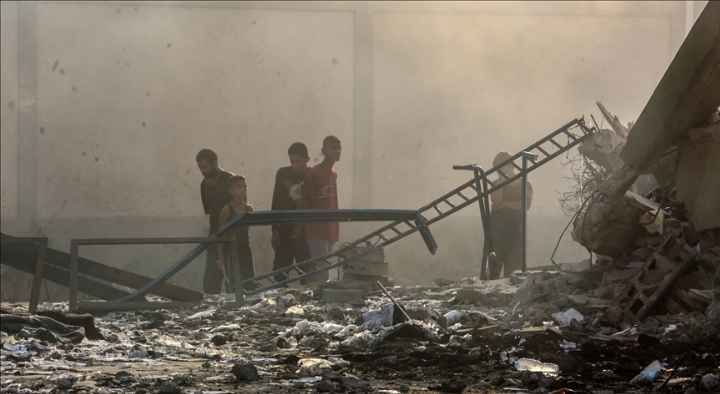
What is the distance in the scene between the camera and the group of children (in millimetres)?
8508

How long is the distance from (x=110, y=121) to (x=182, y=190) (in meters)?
1.38

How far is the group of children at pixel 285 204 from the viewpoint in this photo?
8.51m

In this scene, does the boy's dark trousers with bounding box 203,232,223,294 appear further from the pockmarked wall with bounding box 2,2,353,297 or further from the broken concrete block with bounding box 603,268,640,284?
the broken concrete block with bounding box 603,268,640,284

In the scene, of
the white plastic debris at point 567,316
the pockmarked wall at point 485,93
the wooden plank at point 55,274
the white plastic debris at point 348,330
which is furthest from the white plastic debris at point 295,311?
the pockmarked wall at point 485,93

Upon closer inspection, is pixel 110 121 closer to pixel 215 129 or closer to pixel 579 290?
pixel 215 129

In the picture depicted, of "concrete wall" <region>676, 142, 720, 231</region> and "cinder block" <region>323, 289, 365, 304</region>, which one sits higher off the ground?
"concrete wall" <region>676, 142, 720, 231</region>

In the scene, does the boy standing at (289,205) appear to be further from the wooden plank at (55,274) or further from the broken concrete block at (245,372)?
the broken concrete block at (245,372)

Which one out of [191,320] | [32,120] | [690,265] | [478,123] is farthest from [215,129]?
[690,265]

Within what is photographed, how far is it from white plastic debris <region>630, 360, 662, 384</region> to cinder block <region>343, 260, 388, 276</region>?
4180 millimetres

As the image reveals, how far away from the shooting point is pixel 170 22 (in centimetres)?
1213

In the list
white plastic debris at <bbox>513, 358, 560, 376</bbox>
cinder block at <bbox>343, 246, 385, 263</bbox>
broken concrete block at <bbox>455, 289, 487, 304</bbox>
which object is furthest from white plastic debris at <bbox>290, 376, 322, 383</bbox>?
cinder block at <bbox>343, 246, 385, 263</bbox>

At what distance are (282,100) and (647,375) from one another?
8.70 meters

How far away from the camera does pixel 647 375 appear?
4293 millimetres

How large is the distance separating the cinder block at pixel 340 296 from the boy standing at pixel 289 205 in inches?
46.8
